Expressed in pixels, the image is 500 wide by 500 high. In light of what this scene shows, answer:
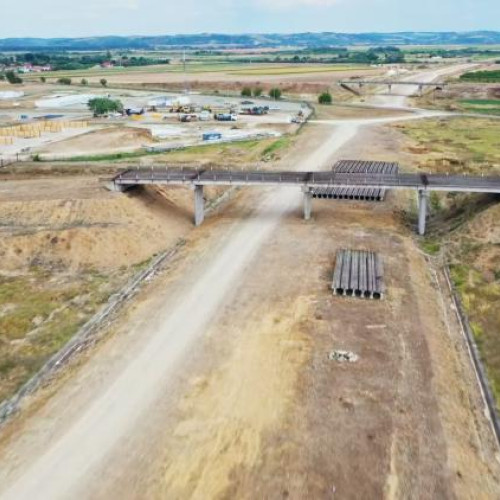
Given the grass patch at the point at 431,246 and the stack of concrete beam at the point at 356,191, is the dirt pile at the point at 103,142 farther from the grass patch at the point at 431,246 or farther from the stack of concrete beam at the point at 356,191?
the grass patch at the point at 431,246

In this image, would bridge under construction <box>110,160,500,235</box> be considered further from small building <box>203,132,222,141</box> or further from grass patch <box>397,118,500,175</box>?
small building <box>203,132,222,141</box>

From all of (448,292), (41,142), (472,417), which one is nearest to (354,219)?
(448,292)

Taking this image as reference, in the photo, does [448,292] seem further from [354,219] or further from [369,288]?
[354,219]

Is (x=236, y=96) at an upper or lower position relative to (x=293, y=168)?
lower

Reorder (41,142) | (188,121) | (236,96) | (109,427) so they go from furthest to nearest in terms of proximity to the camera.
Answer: (236,96) < (188,121) < (41,142) < (109,427)

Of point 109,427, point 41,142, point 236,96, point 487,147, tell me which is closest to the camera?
point 109,427

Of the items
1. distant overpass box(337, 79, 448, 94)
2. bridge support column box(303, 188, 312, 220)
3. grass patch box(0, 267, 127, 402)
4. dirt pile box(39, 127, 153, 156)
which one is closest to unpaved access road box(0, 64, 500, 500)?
grass patch box(0, 267, 127, 402)
